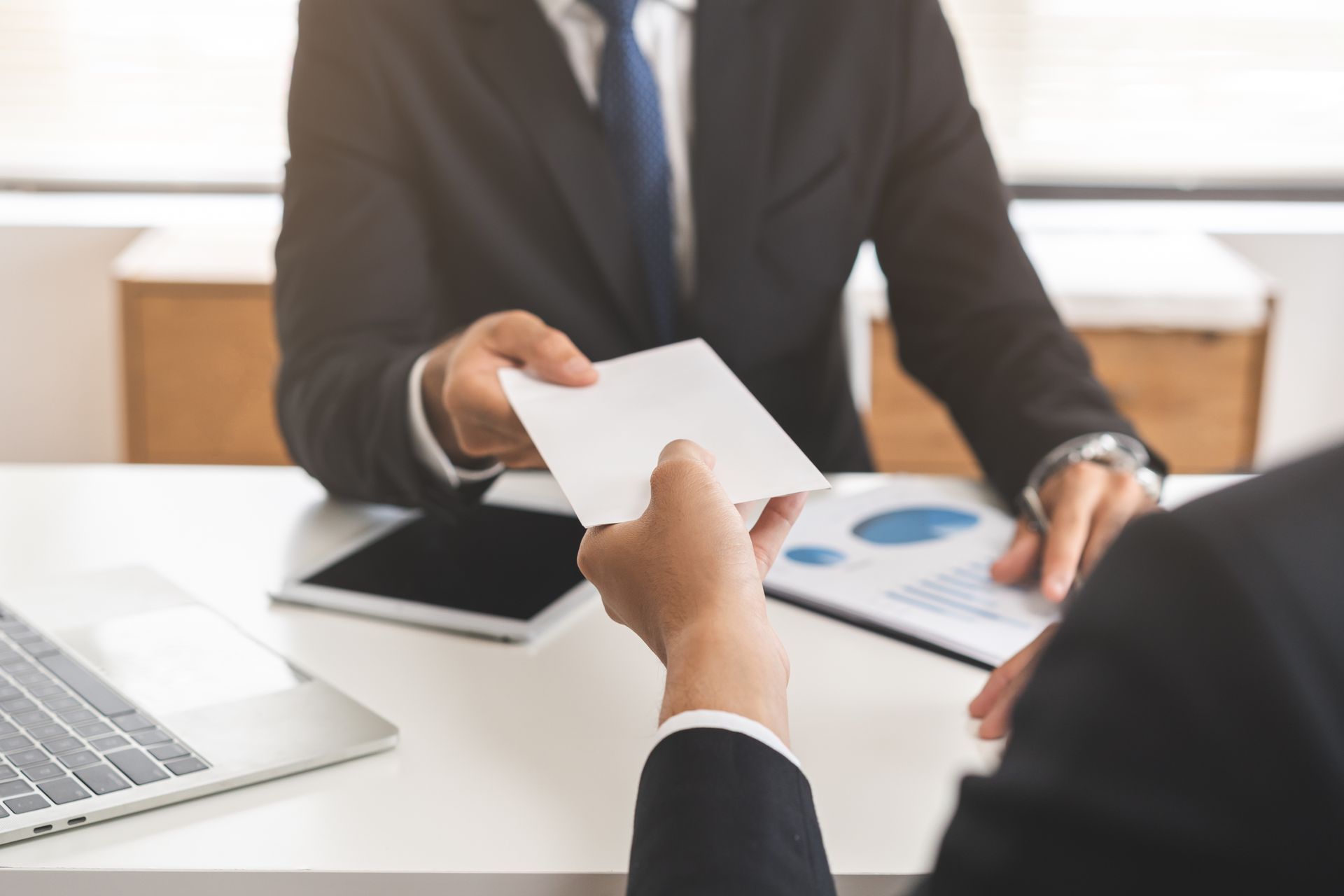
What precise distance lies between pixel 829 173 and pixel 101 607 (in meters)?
0.88

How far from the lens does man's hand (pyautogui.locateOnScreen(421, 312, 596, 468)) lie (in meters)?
0.83

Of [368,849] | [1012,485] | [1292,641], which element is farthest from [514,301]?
[1292,641]

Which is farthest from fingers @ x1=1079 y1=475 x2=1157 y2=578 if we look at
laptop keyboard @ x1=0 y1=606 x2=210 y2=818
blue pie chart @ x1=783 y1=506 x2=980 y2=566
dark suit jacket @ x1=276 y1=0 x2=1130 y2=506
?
laptop keyboard @ x1=0 y1=606 x2=210 y2=818

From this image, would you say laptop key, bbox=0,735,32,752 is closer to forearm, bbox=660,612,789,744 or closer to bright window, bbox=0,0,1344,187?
forearm, bbox=660,612,789,744

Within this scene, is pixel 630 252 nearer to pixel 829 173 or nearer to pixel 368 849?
pixel 829 173

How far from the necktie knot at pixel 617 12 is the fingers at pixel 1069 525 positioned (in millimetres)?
663

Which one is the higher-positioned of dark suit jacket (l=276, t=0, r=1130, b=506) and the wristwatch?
dark suit jacket (l=276, t=0, r=1130, b=506)

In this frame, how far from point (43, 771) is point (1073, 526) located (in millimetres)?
717

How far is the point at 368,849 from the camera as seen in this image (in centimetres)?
61

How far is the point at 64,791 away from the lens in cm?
63

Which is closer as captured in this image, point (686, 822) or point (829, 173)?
point (686, 822)

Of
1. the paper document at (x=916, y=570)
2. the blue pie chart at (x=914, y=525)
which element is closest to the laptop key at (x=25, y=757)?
the paper document at (x=916, y=570)

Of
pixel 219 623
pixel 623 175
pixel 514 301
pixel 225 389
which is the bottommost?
pixel 225 389

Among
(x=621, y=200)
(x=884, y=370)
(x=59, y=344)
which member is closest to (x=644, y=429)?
(x=621, y=200)
